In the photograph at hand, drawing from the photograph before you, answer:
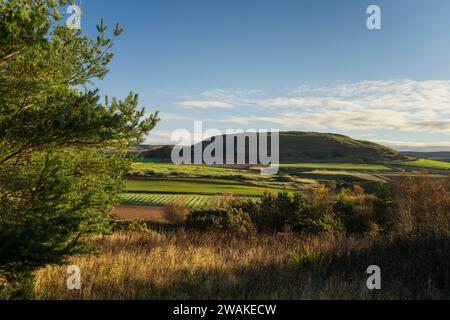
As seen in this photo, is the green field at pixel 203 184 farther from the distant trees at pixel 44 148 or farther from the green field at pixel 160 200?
the distant trees at pixel 44 148

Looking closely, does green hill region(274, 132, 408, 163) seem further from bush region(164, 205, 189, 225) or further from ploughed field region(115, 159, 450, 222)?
bush region(164, 205, 189, 225)

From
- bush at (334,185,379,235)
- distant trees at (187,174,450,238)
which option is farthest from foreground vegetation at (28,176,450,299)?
bush at (334,185,379,235)

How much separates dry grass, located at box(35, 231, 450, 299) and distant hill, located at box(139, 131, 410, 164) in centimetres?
13438

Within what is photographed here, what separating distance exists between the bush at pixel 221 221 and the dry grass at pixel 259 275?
6584mm

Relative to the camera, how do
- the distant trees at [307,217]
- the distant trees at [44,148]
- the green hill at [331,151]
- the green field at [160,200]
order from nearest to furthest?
1. the distant trees at [44,148]
2. the distant trees at [307,217]
3. the green field at [160,200]
4. the green hill at [331,151]

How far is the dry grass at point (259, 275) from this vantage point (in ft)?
19.9

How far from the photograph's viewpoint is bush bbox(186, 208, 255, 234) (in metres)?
15.7

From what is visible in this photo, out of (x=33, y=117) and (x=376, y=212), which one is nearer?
(x=33, y=117)

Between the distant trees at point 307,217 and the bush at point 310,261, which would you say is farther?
the distant trees at point 307,217

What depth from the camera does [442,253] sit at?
7.54 meters

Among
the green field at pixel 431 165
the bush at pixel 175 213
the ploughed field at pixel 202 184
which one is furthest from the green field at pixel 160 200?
the green field at pixel 431 165
